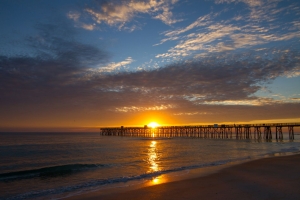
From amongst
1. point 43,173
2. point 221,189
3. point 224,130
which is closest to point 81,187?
point 43,173

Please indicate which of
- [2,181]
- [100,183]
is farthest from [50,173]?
[100,183]

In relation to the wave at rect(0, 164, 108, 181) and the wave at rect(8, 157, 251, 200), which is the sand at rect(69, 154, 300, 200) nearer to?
the wave at rect(8, 157, 251, 200)

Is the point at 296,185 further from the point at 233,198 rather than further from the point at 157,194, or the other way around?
the point at 157,194

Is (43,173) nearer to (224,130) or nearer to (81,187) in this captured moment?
(81,187)

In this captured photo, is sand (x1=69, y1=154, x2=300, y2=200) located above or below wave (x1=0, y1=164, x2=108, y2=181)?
above

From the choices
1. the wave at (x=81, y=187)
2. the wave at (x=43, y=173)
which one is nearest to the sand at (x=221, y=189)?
the wave at (x=81, y=187)

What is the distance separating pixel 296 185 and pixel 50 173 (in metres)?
13.3

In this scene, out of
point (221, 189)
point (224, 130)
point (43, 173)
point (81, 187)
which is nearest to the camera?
point (221, 189)

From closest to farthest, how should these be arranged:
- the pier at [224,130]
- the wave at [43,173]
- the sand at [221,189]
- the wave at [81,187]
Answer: the sand at [221,189], the wave at [81,187], the wave at [43,173], the pier at [224,130]

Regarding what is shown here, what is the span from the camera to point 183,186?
9.51 m

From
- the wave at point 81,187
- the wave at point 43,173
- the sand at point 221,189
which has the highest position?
the sand at point 221,189

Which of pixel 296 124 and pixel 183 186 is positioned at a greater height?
pixel 296 124

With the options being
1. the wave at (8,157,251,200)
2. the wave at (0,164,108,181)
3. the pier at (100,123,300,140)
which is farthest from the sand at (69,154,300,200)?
the pier at (100,123,300,140)

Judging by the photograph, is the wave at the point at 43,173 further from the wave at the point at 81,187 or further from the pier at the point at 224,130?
the pier at the point at 224,130
